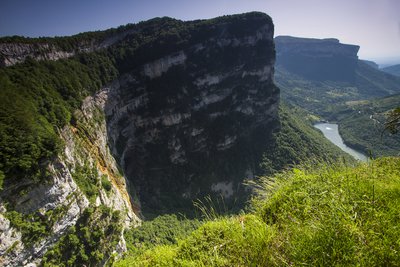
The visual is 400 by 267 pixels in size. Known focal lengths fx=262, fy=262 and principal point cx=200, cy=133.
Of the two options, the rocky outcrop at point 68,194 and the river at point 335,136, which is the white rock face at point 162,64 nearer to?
the rocky outcrop at point 68,194

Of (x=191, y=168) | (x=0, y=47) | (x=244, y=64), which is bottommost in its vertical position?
(x=191, y=168)

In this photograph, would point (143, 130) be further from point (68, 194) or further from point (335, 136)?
point (335, 136)

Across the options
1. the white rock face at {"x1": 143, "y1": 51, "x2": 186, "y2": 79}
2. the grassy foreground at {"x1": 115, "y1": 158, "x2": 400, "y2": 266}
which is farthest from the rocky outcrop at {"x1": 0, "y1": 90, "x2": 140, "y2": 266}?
the white rock face at {"x1": 143, "y1": 51, "x2": 186, "y2": 79}

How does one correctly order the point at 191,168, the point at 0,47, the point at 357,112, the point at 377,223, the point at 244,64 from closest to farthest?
the point at 377,223 < the point at 0,47 < the point at 191,168 < the point at 244,64 < the point at 357,112

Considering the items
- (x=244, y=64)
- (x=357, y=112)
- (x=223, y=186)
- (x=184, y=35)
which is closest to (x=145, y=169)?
(x=223, y=186)

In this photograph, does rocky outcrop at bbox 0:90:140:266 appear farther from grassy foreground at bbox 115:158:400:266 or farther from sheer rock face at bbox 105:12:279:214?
grassy foreground at bbox 115:158:400:266

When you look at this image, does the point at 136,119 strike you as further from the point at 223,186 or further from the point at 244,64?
the point at 244,64
